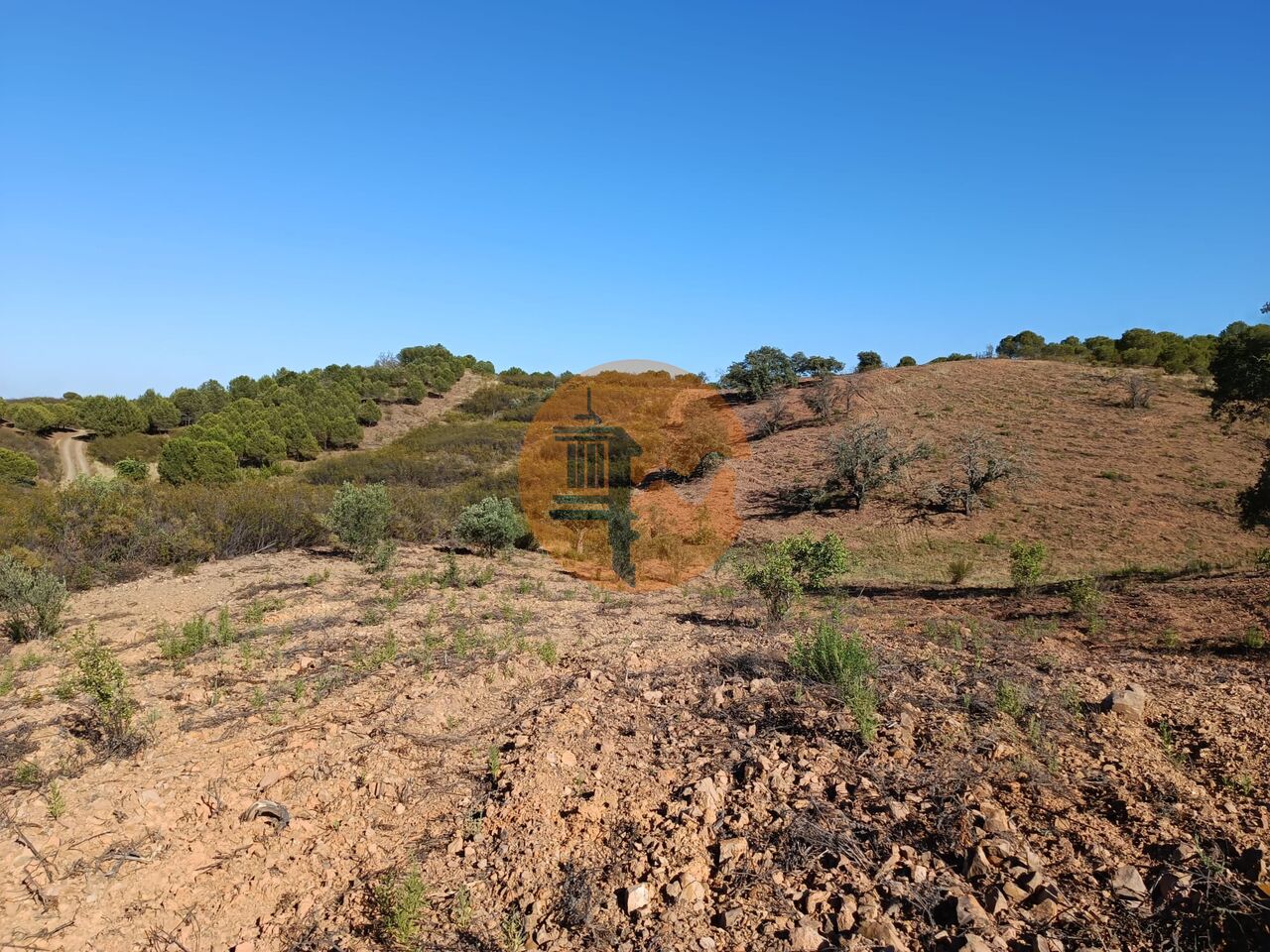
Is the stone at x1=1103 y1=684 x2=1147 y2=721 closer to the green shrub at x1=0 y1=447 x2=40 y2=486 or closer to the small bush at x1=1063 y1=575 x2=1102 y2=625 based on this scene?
the small bush at x1=1063 y1=575 x2=1102 y2=625

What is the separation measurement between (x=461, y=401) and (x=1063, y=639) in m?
46.9

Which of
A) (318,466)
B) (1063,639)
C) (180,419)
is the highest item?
(180,419)

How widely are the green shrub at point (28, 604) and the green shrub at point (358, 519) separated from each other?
14.0ft

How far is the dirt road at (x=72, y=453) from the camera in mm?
29519

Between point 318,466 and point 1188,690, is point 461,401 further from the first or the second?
point 1188,690

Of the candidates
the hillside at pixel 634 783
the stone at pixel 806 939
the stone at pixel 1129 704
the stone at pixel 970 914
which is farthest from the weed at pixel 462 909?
the stone at pixel 1129 704

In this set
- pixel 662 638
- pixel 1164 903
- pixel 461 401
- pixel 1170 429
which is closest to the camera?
pixel 1164 903

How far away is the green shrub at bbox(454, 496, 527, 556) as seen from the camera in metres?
12.2

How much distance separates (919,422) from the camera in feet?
82.7

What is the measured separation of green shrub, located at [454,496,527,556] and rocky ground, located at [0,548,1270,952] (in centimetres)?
580

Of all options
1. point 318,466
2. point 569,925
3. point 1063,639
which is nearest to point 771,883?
point 569,925

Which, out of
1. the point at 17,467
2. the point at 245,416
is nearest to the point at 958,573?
the point at 17,467

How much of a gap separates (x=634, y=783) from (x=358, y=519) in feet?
29.2

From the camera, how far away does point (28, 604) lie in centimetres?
687
